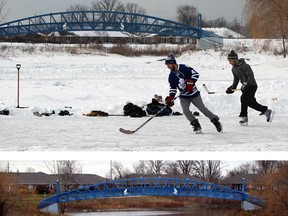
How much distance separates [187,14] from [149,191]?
2300mm

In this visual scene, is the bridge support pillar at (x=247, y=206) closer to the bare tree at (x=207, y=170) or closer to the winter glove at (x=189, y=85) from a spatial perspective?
the bare tree at (x=207, y=170)

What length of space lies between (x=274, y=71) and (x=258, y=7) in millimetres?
1117

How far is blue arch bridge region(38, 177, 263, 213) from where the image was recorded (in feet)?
22.6

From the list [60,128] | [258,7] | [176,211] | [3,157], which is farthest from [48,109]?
[258,7]

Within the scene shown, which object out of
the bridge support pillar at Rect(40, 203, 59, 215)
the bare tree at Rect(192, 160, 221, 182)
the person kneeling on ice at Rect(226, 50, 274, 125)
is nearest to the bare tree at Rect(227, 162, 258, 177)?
the bare tree at Rect(192, 160, 221, 182)

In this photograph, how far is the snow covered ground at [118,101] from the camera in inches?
263

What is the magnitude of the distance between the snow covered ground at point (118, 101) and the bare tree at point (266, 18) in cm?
21

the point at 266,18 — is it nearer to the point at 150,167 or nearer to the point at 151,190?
the point at 150,167

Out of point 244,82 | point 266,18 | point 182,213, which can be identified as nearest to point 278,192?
point 182,213

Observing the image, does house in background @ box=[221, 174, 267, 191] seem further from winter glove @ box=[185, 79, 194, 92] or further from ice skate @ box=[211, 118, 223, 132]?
winter glove @ box=[185, 79, 194, 92]

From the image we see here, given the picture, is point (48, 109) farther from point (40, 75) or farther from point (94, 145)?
point (40, 75)

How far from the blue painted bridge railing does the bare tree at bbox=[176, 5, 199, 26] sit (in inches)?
80.0

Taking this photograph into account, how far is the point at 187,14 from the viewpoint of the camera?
27.5ft

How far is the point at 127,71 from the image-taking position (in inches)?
440
